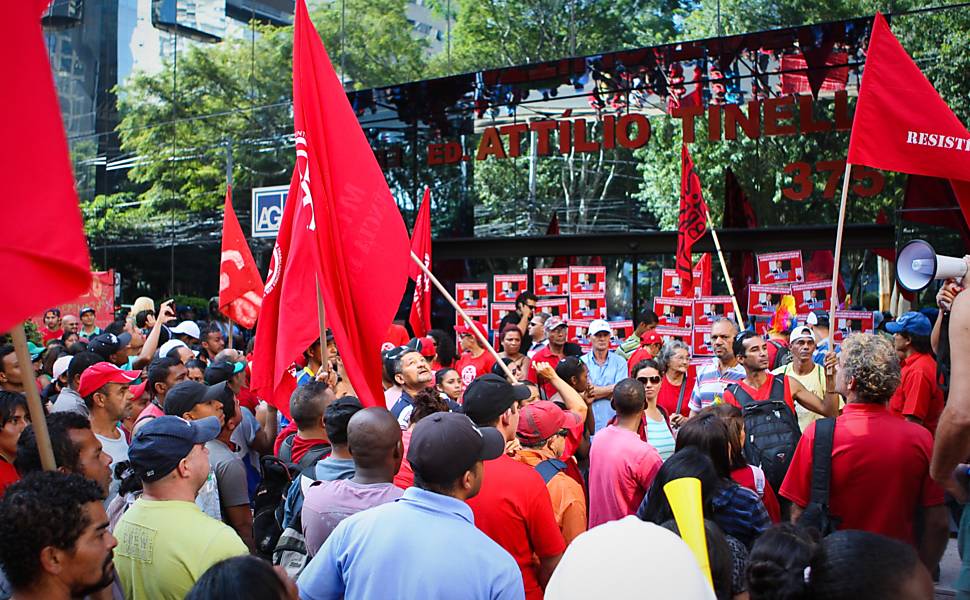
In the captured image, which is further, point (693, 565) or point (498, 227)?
point (498, 227)

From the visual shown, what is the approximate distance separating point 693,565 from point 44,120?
230 centimetres

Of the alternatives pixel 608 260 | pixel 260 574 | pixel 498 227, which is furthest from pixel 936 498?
pixel 498 227

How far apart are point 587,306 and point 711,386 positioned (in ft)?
28.8

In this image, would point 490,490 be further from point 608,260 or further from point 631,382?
point 608,260

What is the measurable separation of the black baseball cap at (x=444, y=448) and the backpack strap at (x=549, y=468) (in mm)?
1202

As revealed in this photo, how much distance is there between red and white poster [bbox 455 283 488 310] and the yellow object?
14.7 meters

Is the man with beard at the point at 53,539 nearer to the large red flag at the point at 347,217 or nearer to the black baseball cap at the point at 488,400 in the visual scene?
the black baseball cap at the point at 488,400

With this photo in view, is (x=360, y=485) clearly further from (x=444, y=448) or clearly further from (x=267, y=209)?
(x=267, y=209)

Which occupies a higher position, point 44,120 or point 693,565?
point 44,120

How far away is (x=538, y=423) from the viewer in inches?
192

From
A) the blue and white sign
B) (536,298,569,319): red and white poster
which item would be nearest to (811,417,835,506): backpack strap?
(536,298,569,319): red and white poster

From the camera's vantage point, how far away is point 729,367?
25.6 ft

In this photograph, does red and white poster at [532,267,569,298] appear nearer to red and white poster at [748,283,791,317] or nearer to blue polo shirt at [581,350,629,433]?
red and white poster at [748,283,791,317]

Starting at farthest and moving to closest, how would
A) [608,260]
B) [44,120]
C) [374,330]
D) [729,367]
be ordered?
[608,260] → [729,367] → [374,330] → [44,120]
